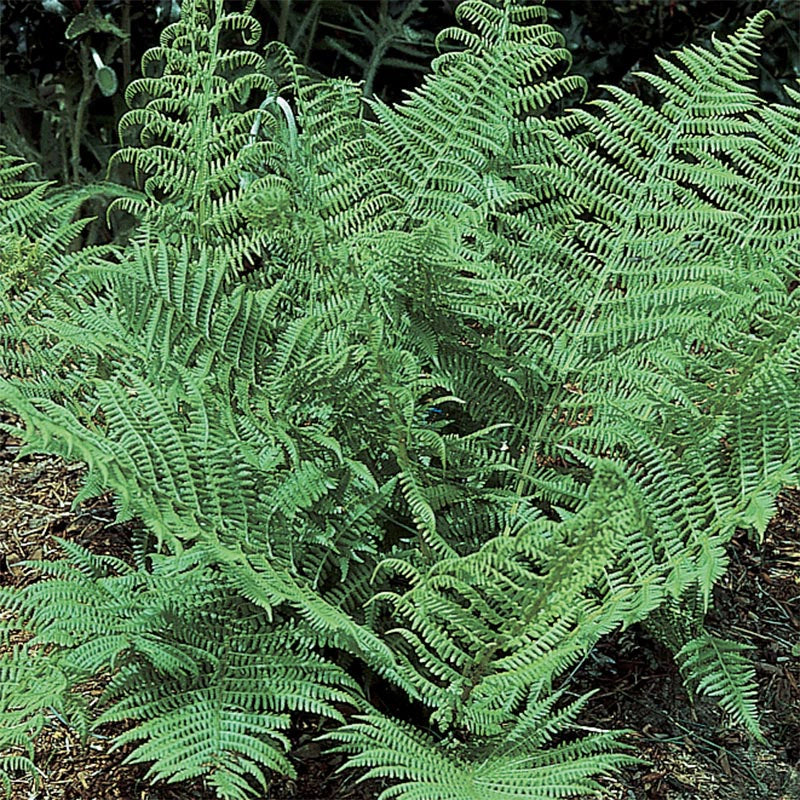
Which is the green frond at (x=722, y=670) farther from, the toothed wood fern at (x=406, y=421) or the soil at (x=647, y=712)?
the soil at (x=647, y=712)

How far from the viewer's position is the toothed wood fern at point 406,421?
4.69ft

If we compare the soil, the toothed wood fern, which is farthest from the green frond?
the soil

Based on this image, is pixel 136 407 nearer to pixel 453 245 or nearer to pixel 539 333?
pixel 453 245

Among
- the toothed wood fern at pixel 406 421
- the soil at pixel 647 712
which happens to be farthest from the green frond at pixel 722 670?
the soil at pixel 647 712

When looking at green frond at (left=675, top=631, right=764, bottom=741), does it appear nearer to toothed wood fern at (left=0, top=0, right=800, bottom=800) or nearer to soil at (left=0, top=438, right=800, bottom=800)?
toothed wood fern at (left=0, top=0, right=800, bottom=800)

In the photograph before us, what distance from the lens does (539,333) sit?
75.5 inches

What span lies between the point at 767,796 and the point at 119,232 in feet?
7.42

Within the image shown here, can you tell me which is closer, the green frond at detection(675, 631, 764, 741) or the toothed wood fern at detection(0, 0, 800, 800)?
the toothed wood fern at detection(0, 0, 800, 800)

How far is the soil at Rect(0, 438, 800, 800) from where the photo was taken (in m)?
1.65

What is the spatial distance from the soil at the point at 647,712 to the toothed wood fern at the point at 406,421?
0.06 metres

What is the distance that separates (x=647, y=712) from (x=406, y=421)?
0.66 meters

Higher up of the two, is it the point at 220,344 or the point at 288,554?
the point at 220,344

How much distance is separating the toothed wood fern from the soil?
55 mm

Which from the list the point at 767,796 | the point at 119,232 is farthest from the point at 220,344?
the point at 119,232
